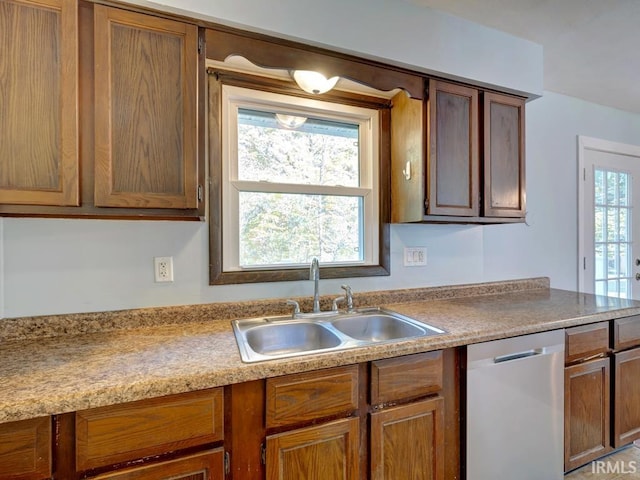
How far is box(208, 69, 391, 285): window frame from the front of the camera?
5.32 feet

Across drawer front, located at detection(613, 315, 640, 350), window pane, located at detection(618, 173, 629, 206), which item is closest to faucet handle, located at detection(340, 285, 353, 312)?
drawer front, located at detection(613, 315, 640, 350)

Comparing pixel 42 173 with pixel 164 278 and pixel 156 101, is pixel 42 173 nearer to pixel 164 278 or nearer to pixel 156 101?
pixel 156 101

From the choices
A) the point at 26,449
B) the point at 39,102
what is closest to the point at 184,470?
the point at 26,449

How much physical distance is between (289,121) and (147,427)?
5.12 feet

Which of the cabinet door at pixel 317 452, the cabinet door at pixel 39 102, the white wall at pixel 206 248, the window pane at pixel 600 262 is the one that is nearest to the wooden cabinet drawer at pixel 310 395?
the cabinet door at pixel 317 452

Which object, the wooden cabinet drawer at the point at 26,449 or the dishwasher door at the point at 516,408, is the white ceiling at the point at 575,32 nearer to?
the dishwasher door at the point at 516,408

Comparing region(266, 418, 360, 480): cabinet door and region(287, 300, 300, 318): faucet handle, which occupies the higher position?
region(287, 300, 300, 318): faucet handle

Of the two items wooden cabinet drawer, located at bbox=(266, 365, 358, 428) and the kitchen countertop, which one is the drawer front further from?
wooden cabinet drawer, located at bbox=(266, 365, 358, 428)

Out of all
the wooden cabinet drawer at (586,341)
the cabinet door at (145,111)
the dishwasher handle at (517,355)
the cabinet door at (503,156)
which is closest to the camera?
the cabinet door at (145,111)

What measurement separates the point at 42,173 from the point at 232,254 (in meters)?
0.83

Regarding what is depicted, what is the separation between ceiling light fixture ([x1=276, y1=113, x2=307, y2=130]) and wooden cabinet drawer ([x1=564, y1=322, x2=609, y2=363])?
177cm

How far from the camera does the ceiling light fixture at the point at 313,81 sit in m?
1.65

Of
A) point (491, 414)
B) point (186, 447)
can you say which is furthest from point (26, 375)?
point (491, 414)

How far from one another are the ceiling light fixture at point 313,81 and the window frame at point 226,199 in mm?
92
